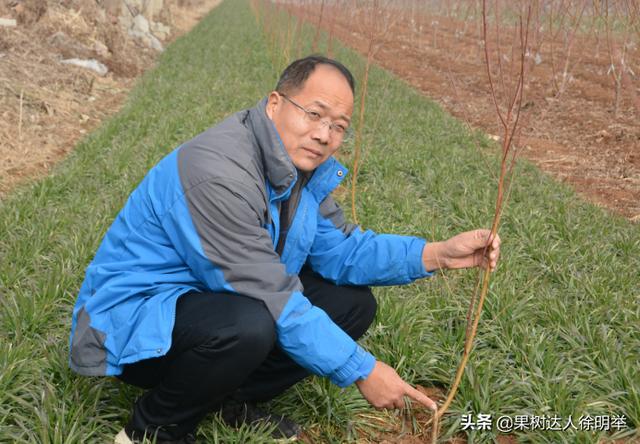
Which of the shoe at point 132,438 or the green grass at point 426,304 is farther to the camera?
the green grass at point 426,304

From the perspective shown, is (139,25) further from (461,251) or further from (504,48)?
(461,251)

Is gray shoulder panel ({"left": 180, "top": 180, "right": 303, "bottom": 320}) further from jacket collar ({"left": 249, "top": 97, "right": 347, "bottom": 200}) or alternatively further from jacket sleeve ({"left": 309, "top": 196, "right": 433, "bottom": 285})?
jacket sleeve ({"left": 309, "top": 196, "right": 433, "bottom": 285})

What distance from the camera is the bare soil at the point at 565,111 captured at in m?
5.75

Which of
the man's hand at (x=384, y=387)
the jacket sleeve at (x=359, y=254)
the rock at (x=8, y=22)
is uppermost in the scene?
the jacket sleeve at (x=359, y=254)

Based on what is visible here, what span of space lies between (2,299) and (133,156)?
3057 millimetres

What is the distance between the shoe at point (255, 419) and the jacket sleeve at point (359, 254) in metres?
0.56

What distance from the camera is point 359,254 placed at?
2322 millimetres

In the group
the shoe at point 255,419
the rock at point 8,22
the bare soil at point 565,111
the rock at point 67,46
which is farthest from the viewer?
the rock at point 67,46

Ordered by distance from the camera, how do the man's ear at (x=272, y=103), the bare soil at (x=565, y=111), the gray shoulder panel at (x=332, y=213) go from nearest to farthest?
the man's ear at (x=272, y=103) → the gray shoulder panel at (x=332, y=213) → the bare soil at (x=565, y=111)

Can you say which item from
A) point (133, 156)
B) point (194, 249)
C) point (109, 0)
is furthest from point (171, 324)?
point (109, 0)

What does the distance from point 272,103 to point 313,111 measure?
162mm

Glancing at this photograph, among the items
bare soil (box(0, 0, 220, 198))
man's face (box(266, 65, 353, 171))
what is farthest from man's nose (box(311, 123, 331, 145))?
bare soil (box(0, 0, 220, 198))

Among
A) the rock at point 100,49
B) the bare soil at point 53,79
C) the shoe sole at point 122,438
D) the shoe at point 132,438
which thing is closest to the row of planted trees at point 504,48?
the shoe at point 132,438

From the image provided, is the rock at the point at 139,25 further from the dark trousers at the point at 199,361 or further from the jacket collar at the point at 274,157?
the dark trousers at the point at 199,361
